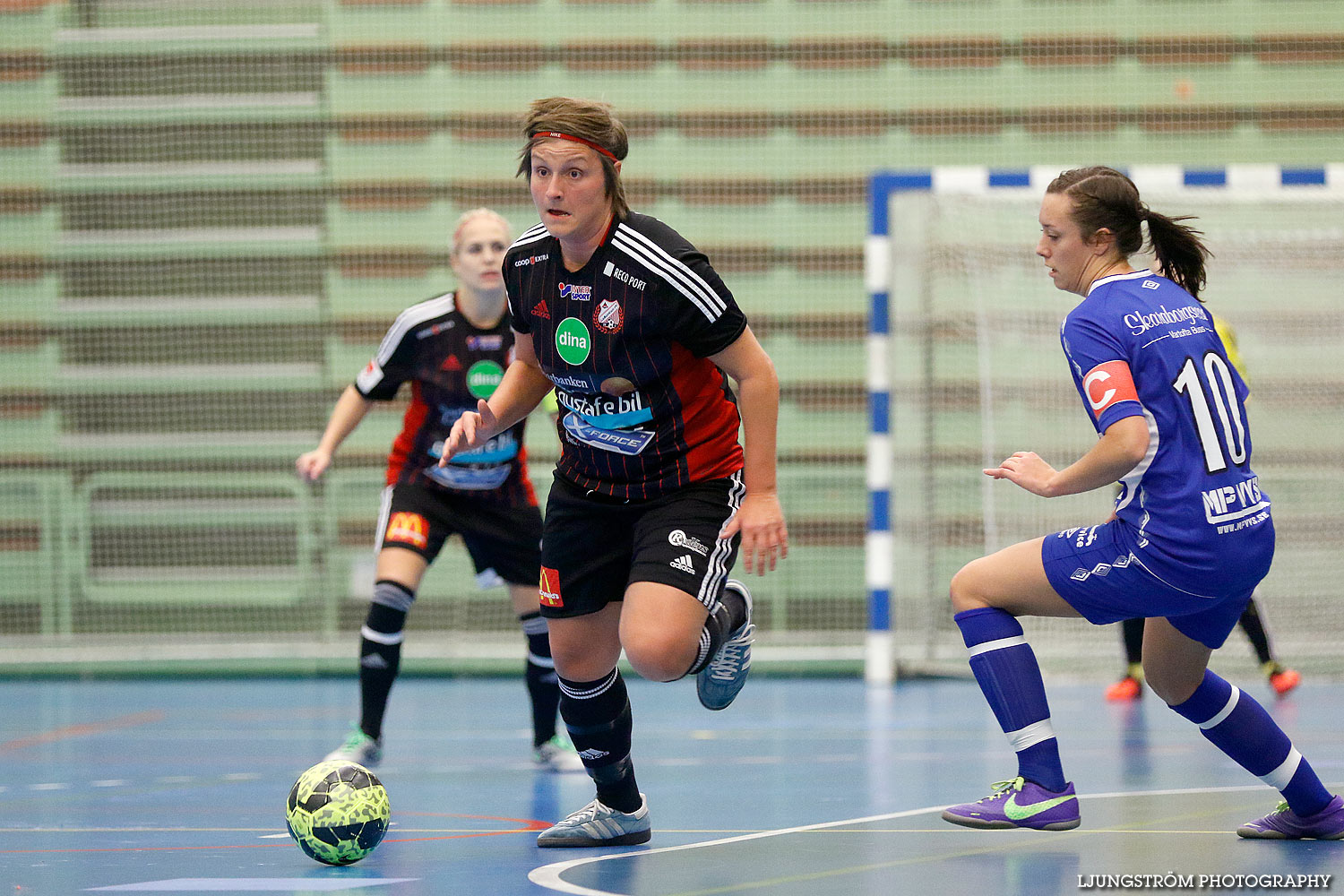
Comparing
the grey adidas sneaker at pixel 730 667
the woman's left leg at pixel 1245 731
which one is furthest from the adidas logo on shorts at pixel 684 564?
the woman's left leg at pixel 1245 731

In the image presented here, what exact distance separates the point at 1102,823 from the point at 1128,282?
1.46m

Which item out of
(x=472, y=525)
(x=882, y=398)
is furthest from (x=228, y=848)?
(x=882, y=398)

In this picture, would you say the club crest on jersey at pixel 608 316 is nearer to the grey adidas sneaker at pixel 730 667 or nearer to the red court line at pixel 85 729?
the grey adidas sneaker at pixel 730 667

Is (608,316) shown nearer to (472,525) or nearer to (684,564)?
(684,564)

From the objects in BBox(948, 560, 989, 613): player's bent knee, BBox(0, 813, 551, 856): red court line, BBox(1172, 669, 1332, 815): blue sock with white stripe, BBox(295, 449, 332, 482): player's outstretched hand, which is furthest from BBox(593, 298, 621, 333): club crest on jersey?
BBox(295, 449, 332, 482): player's outstretched hand

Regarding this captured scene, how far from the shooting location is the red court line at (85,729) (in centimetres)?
635

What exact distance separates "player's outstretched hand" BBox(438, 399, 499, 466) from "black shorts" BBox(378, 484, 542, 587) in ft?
5.13

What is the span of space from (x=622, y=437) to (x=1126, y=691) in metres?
4.43

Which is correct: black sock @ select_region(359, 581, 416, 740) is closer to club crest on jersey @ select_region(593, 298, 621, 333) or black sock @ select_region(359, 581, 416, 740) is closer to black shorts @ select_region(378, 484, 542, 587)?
black shorts @ select_region(378, 484, 542, 587)

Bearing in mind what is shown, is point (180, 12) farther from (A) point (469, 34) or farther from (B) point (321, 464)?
(B) point (321, 464)

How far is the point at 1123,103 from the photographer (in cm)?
933

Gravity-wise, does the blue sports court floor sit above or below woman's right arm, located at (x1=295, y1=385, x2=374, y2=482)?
below

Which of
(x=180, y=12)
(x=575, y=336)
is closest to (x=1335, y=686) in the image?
(x=575, y=336)

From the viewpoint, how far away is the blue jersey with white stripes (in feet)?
11.0
